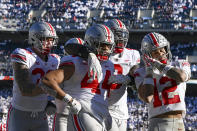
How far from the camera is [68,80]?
159 inches

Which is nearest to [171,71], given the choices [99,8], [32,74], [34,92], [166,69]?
[166,69]

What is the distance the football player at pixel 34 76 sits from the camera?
4652mm

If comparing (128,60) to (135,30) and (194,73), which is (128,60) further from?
(135,30)

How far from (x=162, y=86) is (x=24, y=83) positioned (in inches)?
57.5

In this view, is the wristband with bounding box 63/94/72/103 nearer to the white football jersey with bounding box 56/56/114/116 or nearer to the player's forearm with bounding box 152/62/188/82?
the white football jersey with bounding box 56/56/114/116

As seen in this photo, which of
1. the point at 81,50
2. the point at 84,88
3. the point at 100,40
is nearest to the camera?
the point at 84,88

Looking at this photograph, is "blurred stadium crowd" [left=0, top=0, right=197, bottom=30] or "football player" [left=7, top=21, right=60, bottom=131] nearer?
"football player" [left=7, top=21, right=60, bottom=131]

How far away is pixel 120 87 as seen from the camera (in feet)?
15.8

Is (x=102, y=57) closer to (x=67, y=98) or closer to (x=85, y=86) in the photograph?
(x=85, y=86)

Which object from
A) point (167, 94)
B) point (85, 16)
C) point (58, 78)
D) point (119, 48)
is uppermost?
point (119, 48)

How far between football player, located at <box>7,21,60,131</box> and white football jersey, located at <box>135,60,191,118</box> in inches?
48.8

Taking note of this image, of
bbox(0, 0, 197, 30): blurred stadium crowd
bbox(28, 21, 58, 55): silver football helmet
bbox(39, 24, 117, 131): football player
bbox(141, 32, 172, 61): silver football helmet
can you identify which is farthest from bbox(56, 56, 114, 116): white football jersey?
bbox(0, 0, 197, 30): blurred stadium crowd

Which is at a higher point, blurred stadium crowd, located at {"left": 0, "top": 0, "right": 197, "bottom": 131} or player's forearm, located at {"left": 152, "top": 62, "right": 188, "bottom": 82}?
player's forearm, located at {"left": 152, "top": 62, "right": 188, "bottom": 82}

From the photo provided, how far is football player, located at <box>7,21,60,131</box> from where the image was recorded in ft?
15.3
